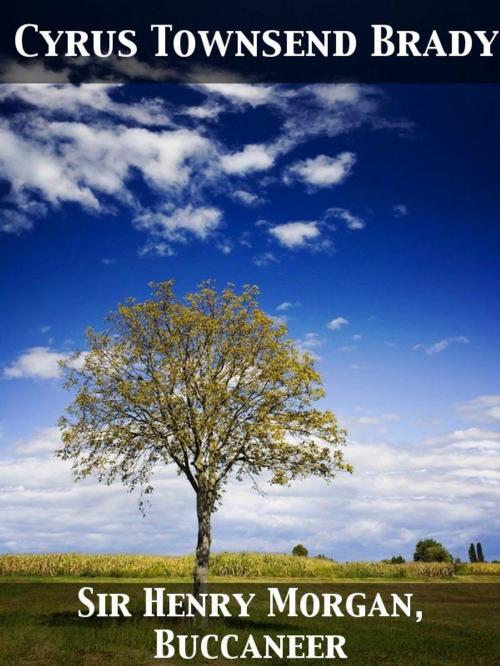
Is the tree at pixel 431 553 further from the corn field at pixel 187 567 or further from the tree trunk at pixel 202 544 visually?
the tree trunk at pixel 202 544

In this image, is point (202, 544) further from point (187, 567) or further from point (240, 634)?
point (187, 567)

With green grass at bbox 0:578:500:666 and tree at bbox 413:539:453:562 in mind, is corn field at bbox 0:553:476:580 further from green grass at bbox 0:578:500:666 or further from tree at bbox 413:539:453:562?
green grass at bbox 0:578:500:666

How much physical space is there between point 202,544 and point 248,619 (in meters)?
5.78

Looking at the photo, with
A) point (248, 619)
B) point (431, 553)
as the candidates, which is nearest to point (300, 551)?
point (431, 553)

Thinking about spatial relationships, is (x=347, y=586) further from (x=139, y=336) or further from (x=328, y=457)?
(x=139, y=336)

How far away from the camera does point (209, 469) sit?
30453 millimetres

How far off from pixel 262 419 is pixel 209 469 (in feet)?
11.7

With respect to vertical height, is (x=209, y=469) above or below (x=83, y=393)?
below

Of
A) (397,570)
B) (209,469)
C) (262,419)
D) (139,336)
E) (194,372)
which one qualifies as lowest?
(397,570)

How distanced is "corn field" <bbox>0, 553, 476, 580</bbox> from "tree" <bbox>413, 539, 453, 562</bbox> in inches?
535

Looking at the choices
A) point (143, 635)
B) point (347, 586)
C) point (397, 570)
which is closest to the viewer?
point (143, 635)

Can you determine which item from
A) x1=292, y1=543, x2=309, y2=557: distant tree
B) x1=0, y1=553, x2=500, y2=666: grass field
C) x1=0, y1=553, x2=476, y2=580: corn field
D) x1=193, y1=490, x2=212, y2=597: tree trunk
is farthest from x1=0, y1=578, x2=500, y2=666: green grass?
x1=292, y1=543, x2=309, y2=557: distant tree

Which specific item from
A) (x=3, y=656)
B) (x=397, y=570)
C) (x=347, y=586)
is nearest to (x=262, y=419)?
(x=3, y=656)

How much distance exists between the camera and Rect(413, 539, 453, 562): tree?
88.9 m
